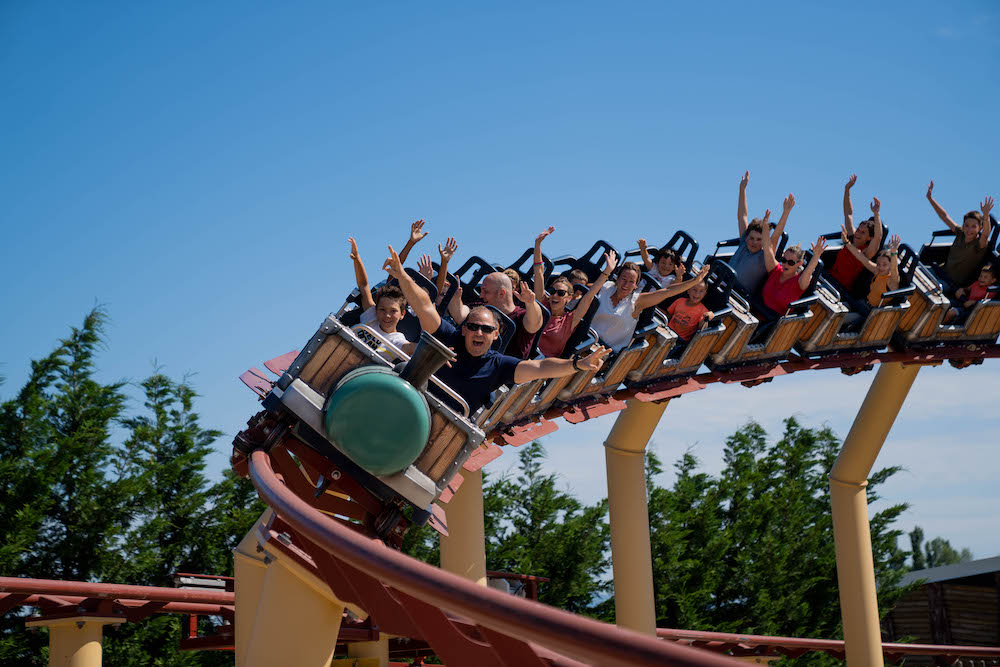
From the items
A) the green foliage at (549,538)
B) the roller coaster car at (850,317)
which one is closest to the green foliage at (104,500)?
the green foliage at (549,538)

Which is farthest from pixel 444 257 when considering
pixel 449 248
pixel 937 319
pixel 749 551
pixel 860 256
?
pixel 749 551

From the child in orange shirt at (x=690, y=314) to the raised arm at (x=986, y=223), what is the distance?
8.56ft

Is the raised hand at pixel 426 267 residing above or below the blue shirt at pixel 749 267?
below

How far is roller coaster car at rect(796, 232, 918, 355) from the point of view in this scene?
24.3 feet

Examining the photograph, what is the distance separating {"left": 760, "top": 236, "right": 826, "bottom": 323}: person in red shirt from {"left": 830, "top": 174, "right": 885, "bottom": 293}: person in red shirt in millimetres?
506

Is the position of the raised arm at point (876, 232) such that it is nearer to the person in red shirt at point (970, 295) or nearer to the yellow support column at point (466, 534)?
the person in red shirt at point (970, 295)

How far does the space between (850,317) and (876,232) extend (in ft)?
2.17

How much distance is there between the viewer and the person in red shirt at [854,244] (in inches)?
300

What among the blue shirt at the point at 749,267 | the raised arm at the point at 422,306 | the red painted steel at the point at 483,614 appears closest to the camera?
the red painted steel at the point at 483,614

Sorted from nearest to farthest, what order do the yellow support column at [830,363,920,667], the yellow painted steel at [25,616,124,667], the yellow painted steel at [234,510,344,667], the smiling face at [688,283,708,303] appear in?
the yellow painted steel at [234,510,344,667], the yellow painted steel at [25,616,124,667], the smiling face at [688,283,708,303], the yellow support column at [830,363,920,667]

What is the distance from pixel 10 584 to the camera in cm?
448

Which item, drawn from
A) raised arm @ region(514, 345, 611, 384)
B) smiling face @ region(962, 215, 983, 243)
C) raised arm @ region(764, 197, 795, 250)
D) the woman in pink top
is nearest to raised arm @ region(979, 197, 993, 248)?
smiling face @ region(962, 215, 983, 243)

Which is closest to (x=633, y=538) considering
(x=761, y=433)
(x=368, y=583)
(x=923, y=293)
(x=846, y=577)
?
(x=846, y=577)

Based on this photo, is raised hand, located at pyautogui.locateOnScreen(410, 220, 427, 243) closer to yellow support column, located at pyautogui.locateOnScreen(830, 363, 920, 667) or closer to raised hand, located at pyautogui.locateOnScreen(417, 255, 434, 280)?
raised hand, located at pyautogui.locateOnScreen(417, 255, 434, 280)
